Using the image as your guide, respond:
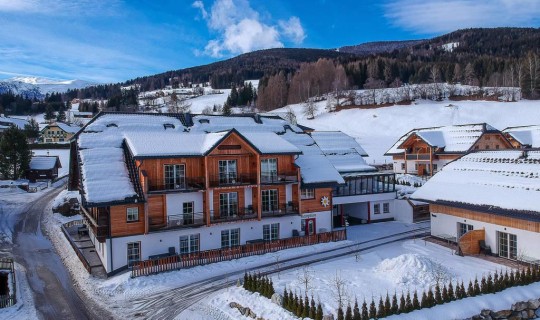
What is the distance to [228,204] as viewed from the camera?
94.8 ft

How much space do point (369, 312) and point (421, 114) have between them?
81900 mm

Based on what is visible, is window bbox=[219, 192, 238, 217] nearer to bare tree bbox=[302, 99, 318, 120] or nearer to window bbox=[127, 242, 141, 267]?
window bbox=[127, 242, 141, 267]

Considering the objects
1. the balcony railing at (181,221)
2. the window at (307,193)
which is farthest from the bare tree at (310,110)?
the balcony railing at (181,221)

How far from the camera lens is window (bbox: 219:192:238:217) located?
2867 cm

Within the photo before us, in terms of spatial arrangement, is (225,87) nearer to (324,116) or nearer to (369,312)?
(324,116)

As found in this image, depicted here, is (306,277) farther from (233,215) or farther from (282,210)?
(282,210)

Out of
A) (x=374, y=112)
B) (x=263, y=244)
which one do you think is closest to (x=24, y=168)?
(x=263, y=244)

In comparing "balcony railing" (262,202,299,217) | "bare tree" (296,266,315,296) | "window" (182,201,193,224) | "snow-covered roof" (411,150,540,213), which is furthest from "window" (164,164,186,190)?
"snow-covered roof" (411,150,540,213)

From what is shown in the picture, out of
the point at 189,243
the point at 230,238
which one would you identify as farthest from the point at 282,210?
the point at 189,243

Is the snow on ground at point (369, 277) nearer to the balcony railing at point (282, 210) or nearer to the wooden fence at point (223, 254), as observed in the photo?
the wooden fence at point (223, 254)

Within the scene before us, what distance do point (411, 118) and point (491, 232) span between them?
67.7m

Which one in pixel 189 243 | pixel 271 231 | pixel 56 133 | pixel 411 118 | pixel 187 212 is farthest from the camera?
pixel 56 133

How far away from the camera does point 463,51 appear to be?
184250 mm

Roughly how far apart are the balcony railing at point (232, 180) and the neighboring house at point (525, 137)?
1724 inches
